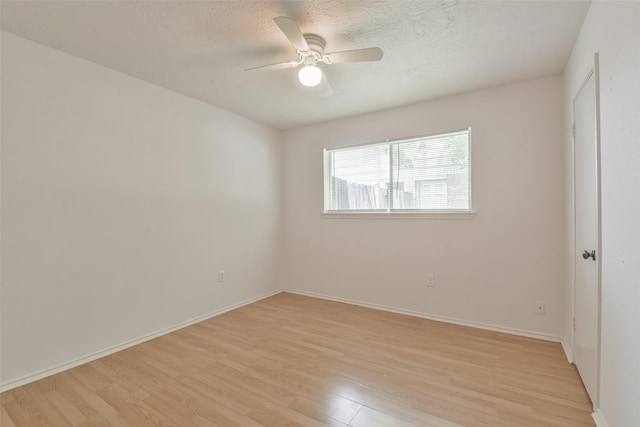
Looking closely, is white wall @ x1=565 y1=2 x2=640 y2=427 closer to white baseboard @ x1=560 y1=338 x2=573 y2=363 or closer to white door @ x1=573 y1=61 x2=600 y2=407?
white door @ x1=573 y1=61 x2=600 y2=407

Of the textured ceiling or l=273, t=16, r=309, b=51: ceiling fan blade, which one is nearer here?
l=273, t=16, r=309, b=51: ceiling fan blade

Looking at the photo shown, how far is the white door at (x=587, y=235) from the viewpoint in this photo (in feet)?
5.31

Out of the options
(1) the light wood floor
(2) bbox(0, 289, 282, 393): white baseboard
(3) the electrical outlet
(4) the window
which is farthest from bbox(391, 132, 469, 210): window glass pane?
(2) bbox(0, 289, 282, 393): white baseboard

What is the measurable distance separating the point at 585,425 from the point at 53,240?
12.2 ft

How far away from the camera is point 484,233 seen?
2895 millimetres

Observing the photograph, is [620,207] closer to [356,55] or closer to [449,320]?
[356,55]

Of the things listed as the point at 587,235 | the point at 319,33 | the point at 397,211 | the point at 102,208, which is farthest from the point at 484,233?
the point at 102,208

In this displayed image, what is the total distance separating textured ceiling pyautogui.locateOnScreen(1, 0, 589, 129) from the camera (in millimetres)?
1737

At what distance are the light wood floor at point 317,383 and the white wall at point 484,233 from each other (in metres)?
0.41

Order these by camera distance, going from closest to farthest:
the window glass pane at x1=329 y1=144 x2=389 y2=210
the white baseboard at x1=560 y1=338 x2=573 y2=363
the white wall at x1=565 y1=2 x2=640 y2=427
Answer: the white wall at x1=565 y1=2 x2=640 y2=427, the white baseboard at x1=560 y1=338 x2=573 y2=363, the window glass pane at x1=329 y1=144 x2=389 y2=210

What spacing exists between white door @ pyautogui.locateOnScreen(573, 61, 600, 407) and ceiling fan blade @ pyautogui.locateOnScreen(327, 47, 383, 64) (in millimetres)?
1272

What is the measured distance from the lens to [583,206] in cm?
192

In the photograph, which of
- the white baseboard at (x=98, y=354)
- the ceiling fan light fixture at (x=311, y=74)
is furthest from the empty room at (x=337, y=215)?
the ceiling fan light fixture at (x=311, y=74)

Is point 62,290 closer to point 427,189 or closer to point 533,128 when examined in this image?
point 427,189
